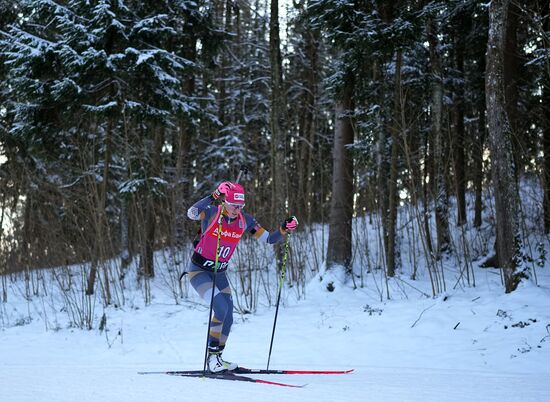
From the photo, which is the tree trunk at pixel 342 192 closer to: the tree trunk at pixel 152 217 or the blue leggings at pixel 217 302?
the tree trunk at pixel 152 217

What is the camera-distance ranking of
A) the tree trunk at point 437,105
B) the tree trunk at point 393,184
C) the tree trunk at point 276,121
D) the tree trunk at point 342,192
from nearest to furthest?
the tree trunk at point 393,184, the tree trunk at point 342,192, the tree trunk at point 276,121, the tree trunk at point 437,105

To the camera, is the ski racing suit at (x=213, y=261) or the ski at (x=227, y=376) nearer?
the ski at (x=227, y=376)

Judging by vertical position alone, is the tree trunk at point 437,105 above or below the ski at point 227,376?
above

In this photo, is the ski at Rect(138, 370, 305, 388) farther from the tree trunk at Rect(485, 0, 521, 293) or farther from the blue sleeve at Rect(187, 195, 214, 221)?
the tree trunk at Rect(485, 0, 521, 293)

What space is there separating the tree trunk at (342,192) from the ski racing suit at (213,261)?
5.17 m

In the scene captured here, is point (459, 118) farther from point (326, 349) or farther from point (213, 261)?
point (213, 261)

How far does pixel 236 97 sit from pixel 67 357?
45.4ft

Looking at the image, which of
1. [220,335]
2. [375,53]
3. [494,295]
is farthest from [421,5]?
[220,335]

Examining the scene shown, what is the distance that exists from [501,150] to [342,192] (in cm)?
377

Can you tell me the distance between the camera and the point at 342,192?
1111cm

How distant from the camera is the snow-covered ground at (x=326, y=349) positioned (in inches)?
187

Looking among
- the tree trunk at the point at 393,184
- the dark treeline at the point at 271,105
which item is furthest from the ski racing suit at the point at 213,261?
the tree trunk at the point at 393,184

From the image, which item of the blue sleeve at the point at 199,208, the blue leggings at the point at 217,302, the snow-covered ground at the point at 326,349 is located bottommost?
the snow-covered ground at the point at 326,349

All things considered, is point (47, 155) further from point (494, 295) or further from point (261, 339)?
point (494, 295)
